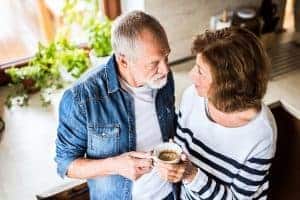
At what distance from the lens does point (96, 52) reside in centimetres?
162

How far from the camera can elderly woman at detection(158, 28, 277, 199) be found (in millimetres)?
1033

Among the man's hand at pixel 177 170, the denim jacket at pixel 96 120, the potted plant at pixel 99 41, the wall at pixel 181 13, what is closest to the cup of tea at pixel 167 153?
the man's hand at pixel 177 170

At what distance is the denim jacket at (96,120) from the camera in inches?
41.9

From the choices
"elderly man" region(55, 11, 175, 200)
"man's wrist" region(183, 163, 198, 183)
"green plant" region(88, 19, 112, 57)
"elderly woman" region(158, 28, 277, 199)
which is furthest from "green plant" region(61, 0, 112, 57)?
"man's wrist" region(183, 163, 198, 183)

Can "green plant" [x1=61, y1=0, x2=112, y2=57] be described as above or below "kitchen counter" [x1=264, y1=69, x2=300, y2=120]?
above

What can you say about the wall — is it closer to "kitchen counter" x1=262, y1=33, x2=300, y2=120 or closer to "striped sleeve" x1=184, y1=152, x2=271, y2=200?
"kitchen counter" x1=262, y1=33, x2=300, y2=120

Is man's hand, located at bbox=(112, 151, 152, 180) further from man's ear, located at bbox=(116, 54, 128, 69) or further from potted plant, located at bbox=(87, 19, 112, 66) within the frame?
potted plant, located at bbox=(87, 19, 112, 66)

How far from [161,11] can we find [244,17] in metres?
0.40

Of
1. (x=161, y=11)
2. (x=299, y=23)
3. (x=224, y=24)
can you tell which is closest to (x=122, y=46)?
(x=161, y=11)

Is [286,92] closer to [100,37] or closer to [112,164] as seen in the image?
[100,37]

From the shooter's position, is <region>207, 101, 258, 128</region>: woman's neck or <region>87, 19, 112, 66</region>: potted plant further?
<region>87, 19, 112, 66</region>: potted plant

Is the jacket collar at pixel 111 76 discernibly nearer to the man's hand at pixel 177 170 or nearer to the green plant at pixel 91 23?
the man's hand at pixel 177 170

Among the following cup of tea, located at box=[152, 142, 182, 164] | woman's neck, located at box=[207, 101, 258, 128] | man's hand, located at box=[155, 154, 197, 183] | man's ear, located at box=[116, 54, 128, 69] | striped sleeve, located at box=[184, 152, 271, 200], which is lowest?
striped sleeve, located at box=[184, 152, 271, 200]

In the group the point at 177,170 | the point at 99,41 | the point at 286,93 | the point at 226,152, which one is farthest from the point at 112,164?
the point at 286,93
